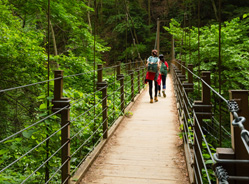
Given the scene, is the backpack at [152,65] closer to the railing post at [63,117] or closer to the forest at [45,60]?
the forest at [45,60]

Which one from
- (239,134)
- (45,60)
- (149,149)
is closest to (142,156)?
(149,149)

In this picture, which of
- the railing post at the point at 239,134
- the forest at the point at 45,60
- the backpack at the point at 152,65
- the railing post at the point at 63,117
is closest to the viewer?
the railing post at the point at 239,134

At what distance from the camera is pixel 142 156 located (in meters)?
3.57

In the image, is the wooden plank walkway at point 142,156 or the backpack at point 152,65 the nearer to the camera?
the wooden plank walkway at point 142,156

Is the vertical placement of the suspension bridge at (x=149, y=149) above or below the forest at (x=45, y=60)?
below

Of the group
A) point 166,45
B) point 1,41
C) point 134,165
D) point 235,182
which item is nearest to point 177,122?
point 134,165

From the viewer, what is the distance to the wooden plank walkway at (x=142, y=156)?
9.54 feet

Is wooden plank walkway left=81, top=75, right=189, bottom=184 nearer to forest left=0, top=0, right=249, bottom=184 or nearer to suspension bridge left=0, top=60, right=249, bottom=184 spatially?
suspension bridge left=0, top=60, right=249, bottom=184

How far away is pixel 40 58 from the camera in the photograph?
19.7ft

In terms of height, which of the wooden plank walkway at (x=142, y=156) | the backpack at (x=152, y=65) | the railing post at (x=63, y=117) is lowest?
the wooden plank walkway at (x=142, y=156)

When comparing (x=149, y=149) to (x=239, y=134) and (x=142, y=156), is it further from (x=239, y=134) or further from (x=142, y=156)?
(x=239, y=134)

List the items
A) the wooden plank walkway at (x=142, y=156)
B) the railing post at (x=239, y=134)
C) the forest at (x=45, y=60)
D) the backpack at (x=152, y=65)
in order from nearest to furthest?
the railing post at (x=239, y=134)
the wooden plank walkway at (x=142, y=156)
the forest at (x=45, y=60)
the backpack at (x=152, y=65)

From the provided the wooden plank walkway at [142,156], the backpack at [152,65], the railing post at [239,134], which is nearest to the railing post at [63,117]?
the wooden plank walkway at [142,156]

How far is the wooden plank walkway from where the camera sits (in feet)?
9.54
